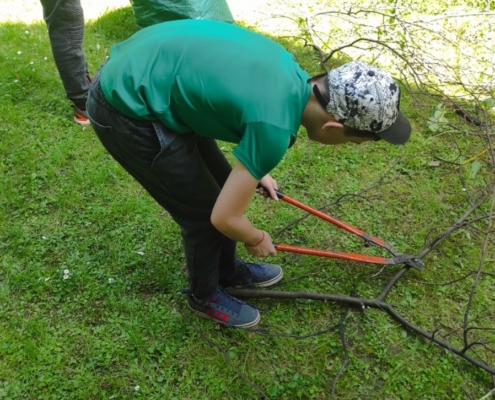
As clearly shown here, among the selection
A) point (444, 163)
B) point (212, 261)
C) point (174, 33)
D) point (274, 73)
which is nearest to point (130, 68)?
point (174, 33)

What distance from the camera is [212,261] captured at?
6.39ft

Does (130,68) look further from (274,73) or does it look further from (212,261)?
(212,261)

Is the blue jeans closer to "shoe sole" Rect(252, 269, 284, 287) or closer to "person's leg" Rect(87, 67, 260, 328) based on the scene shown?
"person's leg" Rect(87, 67, 260, 328)

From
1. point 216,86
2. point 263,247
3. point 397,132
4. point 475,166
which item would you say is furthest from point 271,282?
point 475,166

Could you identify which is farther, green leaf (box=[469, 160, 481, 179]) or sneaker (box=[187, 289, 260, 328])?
green leaf (box=[469, 160, 481, 179])

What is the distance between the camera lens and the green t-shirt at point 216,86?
135 cm

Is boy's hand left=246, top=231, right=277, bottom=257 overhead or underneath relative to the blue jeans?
underneath

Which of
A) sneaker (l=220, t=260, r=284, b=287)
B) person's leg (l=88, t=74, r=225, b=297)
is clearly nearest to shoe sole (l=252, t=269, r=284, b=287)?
sneaker (l=220, t=260, r=284, b=287)

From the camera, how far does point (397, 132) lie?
5.05ft

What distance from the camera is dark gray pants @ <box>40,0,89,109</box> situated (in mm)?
2822

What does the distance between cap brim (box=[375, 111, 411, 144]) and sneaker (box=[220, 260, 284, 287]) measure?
969 millimetres

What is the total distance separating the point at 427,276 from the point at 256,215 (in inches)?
35.7

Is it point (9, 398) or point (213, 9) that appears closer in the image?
point (9, 398)

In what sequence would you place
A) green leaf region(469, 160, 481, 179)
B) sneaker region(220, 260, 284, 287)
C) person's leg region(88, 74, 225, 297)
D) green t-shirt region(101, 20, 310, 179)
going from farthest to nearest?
green leaf region(469, 160, 481, 179) < sneaker region(220, 260, 284, 287) < person's leg region(88, 74, 225, 297) < green t-shirt region(101, 20, 310, 179)
